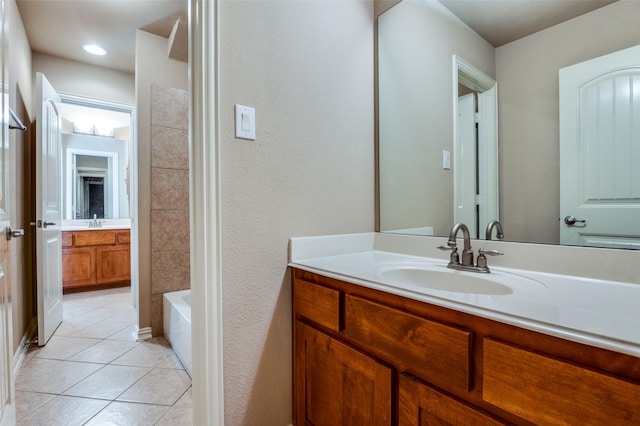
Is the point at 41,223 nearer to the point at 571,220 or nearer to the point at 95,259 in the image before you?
the point at 95,259

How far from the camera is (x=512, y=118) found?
1173mm

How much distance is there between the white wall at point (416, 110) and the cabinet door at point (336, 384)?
696mm

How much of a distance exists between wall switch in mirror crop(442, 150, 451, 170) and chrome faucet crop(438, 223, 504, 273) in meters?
0.38

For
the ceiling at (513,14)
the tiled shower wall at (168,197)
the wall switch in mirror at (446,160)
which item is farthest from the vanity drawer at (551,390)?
the tiled shower wall at (168,197)

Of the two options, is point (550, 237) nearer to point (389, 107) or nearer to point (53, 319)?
point (389, 107)

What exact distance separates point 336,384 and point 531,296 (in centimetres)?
65

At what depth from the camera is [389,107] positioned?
61.9 inches

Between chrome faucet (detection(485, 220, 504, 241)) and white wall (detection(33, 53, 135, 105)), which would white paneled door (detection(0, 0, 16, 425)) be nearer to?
chrome faucet (detection(485, 220, 504, 241))

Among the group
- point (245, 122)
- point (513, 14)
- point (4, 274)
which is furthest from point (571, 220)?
point (4, 274)

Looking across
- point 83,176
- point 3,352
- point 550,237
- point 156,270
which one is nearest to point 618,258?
point 550,237

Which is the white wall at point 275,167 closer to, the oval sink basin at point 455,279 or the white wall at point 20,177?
the oval sink basin at point 455,279

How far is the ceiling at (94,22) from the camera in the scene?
223 cm

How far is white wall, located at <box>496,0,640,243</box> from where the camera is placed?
3.30 feet

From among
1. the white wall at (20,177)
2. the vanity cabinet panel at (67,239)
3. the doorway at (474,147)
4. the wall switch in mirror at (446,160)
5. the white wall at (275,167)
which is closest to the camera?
the white wall at (275,167)
